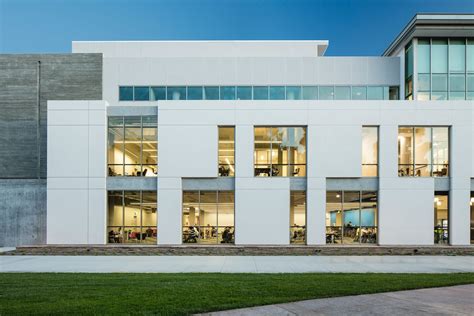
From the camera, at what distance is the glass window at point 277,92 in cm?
2809

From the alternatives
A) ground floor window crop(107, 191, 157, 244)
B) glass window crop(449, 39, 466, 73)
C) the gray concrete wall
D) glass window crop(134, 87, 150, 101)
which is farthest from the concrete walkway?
glass window crop(449, 39, 466, 73)

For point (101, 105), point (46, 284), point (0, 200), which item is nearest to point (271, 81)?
point (101, 105)

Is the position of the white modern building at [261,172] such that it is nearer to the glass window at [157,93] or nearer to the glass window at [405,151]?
the glass window at [405,151]

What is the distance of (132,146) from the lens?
73.0 ft

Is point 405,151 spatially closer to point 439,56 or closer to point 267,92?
point 439,56

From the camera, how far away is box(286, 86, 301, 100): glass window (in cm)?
2806

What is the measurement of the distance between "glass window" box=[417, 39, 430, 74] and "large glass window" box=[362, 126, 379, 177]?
7948 millimetres

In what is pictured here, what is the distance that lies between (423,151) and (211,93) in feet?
44.5

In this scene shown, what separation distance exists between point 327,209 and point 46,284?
46.5ft

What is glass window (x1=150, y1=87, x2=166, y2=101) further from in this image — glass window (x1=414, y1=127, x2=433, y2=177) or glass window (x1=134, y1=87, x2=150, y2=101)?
glass window (x1=414, y1=127, x2=433, y2=177)

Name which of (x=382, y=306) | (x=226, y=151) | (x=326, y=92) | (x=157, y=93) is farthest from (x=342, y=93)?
(x=382, y=306)

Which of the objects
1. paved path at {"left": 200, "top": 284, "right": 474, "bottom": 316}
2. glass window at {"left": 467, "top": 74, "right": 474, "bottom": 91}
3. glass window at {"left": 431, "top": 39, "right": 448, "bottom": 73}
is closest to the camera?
paved path at {"left": 200, "top": 284, "right": 474, "bottom": 316}

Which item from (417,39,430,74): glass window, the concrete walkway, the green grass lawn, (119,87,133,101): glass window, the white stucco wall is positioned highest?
(417,39,430,74): glass window

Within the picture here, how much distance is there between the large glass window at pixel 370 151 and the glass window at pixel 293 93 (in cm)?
702
